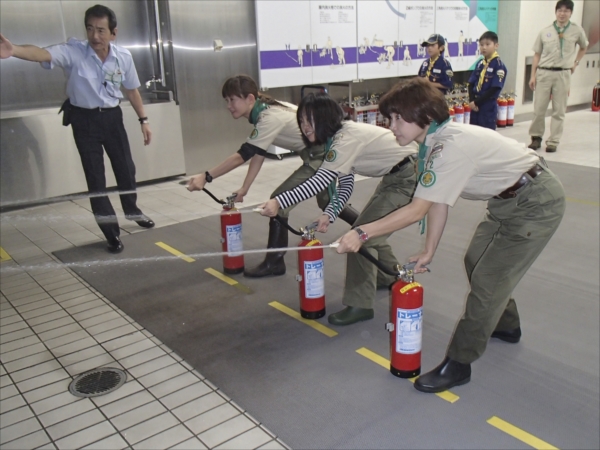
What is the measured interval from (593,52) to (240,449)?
14.0 m

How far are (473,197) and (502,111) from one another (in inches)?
352

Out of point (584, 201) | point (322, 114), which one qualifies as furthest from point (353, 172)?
point (584, 201)

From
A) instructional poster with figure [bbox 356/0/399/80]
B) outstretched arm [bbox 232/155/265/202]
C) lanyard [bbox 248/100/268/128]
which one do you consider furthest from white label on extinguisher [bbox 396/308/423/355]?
instructional poster with figure [bbox 356/0/399/80]

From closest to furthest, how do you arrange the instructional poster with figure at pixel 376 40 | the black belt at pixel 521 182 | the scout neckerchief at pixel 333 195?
the black belt at pixel 521 182, the scout neckerchief at pixel 333 195, the instructional poster with figure at pixel 376 40

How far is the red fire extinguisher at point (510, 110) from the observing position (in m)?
11.0

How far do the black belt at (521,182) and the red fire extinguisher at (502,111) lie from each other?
8.86 metres

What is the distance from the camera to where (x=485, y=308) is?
2.75 m

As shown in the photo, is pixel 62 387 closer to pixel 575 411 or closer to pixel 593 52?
pixel 575 411

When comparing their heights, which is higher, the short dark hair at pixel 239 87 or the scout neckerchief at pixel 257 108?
the short dark hair at pixel 239 87

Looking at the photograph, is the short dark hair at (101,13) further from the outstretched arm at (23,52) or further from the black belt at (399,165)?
the black belt at (399,165)

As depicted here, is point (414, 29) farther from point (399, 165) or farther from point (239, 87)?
point (399, 165)

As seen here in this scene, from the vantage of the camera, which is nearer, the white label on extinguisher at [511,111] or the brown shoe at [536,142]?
the brown shoe at [536,142]

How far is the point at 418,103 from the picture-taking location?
8.30 feet

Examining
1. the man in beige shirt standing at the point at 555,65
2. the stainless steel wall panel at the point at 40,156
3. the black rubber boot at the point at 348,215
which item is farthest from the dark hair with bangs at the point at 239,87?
the man in beige shirt standing at the point at 555,65
